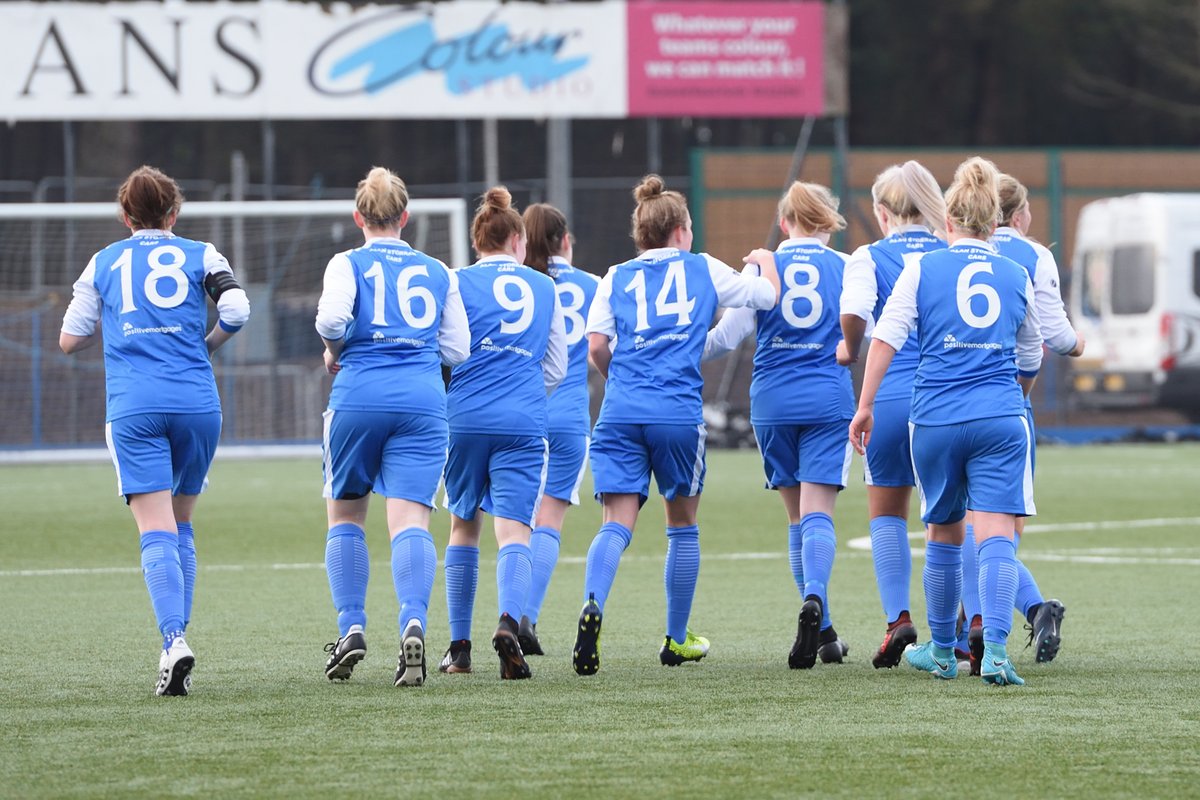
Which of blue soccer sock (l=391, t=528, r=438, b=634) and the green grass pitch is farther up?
blue soccer sock (l=391, t=528, r=438, b=634)

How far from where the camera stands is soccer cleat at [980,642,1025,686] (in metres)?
6.58

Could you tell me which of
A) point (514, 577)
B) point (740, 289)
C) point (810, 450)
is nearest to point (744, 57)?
point (810, 450)

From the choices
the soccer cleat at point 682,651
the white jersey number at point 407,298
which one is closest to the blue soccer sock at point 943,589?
the soccer cleat at point 682,651

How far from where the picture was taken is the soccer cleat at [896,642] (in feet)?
23.6

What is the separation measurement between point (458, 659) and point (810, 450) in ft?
5.34

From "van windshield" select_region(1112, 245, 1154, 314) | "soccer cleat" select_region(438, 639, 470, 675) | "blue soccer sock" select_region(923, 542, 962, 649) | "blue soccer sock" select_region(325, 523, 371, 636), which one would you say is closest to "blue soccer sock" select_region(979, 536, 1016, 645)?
"blue soccer sock" select_region(923, 542, 962, 649)

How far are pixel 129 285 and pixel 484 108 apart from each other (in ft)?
53.5

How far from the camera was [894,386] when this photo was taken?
740cm

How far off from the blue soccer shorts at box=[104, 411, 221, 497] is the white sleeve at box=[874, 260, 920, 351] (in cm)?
239

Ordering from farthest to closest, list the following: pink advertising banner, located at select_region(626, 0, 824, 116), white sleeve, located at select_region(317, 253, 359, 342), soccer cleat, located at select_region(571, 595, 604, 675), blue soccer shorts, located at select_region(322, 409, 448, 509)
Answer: pink advertising banner, located at select_region(626, 0, 824, 116) → soccer cleat, located at select_region(571, 595, 604, 675) → blue soccer shorts, located at select_region(322, 409, 448, 509) → white sleeve, located at select_region(317, 253, 359, 342)

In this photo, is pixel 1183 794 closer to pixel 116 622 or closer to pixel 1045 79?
pixel 116 622

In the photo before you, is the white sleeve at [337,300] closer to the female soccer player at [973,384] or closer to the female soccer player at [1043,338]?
the female soccer player at [973,384]

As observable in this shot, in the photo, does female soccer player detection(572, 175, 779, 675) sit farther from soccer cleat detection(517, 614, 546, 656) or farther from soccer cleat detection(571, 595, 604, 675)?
soccer cleat detection(517, 614, 546, 656)

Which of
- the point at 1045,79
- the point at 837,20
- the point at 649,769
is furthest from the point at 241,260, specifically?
the point at 1045,79
